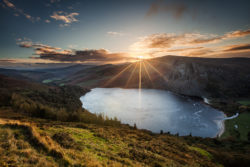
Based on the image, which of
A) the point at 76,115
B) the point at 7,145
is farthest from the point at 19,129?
the point at 76,115

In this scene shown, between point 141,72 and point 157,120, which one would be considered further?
point 141,72

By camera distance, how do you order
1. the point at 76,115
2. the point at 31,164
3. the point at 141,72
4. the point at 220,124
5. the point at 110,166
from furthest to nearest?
1. the point at 141,72
2. the point at 220,124
3. the point at 76,115
4. the point at 110,166
5. the point at 31,164

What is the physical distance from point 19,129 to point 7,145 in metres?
2.30

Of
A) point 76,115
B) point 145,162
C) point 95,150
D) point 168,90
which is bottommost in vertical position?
point 168,90

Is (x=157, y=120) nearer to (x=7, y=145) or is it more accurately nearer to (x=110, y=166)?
(x=110, y=166)

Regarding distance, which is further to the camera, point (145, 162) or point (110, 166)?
point (145, 162)

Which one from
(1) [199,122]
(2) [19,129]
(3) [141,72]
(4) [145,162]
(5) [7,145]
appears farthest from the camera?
(3) [141,72]

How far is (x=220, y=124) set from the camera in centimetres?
3944

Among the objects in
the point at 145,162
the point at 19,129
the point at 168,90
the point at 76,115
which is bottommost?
the point at 168,90

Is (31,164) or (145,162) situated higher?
(31,164)

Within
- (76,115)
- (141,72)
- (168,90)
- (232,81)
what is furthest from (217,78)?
(76,115)

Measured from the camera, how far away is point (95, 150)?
768 centimetres

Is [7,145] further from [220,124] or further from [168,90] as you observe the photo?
[168,90]

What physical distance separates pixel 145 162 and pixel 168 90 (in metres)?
121
